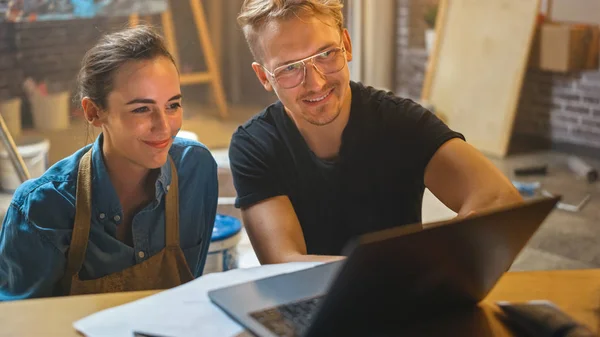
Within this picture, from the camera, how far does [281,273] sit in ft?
4.03

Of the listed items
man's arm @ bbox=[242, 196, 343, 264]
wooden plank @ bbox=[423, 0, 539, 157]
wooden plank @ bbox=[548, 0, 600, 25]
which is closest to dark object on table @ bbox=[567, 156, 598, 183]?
wooden plank @ bbox=[423, 0, 539, 157]

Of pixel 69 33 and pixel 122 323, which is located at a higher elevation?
pixel 69 33

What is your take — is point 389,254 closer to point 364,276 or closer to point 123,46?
point 364,276

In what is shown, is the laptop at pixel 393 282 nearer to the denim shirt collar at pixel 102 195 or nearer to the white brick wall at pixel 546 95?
the denim shirt collar at pixel 102 195

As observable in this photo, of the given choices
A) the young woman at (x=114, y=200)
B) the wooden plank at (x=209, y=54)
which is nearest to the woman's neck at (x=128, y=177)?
→ the young woman at (x=114, y=200)

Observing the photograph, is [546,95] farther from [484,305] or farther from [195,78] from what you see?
[484,305]

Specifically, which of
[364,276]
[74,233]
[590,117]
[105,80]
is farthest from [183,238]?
[590,117]

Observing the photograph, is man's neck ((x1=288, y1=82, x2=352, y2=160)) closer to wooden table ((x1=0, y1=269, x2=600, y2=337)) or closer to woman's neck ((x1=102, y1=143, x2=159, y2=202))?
woman's neck ((x1=102, y1=143, x2=159, y2=202))

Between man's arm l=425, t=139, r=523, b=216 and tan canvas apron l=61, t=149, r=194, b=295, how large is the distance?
0.60 metres

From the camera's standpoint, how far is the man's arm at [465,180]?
1.56 meters

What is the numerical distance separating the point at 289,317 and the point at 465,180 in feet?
2.32

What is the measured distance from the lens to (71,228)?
5.07 ft

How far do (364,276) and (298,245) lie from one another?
650mm

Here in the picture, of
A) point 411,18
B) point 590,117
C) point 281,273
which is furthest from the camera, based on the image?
point 411,18
